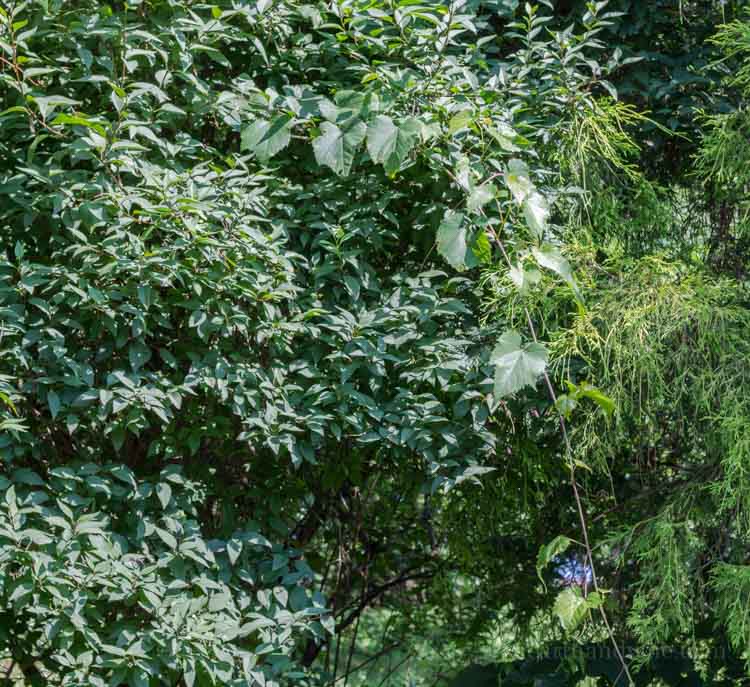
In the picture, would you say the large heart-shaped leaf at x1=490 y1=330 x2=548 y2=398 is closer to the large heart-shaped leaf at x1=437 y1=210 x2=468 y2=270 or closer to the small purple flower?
the large heart-shaped leaf at x1=437 y1=210 x2=468 y2=270

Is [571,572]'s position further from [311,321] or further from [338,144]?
[338,144]

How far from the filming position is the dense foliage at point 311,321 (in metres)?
2.29

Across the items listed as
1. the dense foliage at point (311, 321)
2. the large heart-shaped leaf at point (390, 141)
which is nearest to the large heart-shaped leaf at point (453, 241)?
the dense foliage at point (311, 321)

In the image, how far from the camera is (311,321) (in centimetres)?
256

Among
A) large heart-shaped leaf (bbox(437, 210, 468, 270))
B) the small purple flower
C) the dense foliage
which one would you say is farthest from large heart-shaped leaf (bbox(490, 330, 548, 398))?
the small purple flower

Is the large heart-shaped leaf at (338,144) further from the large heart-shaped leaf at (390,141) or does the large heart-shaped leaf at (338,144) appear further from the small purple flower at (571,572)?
the small purple flower at (571,572)

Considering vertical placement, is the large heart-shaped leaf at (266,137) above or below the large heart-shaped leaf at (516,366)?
above

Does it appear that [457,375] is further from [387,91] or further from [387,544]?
[387,544]

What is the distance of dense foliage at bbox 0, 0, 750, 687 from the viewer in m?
2.29

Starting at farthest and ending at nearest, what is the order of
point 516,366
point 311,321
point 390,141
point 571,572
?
point 571,572 → point 311,321 → point 390,141 → point 516,366

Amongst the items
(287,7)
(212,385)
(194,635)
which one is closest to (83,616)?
(194,635)

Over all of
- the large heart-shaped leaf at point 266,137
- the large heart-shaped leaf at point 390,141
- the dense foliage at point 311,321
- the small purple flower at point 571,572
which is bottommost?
the small purple flower at point 571,572

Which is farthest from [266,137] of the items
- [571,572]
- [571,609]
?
[571,572]

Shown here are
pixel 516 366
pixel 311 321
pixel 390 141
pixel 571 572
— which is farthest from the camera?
pixel 571 572
